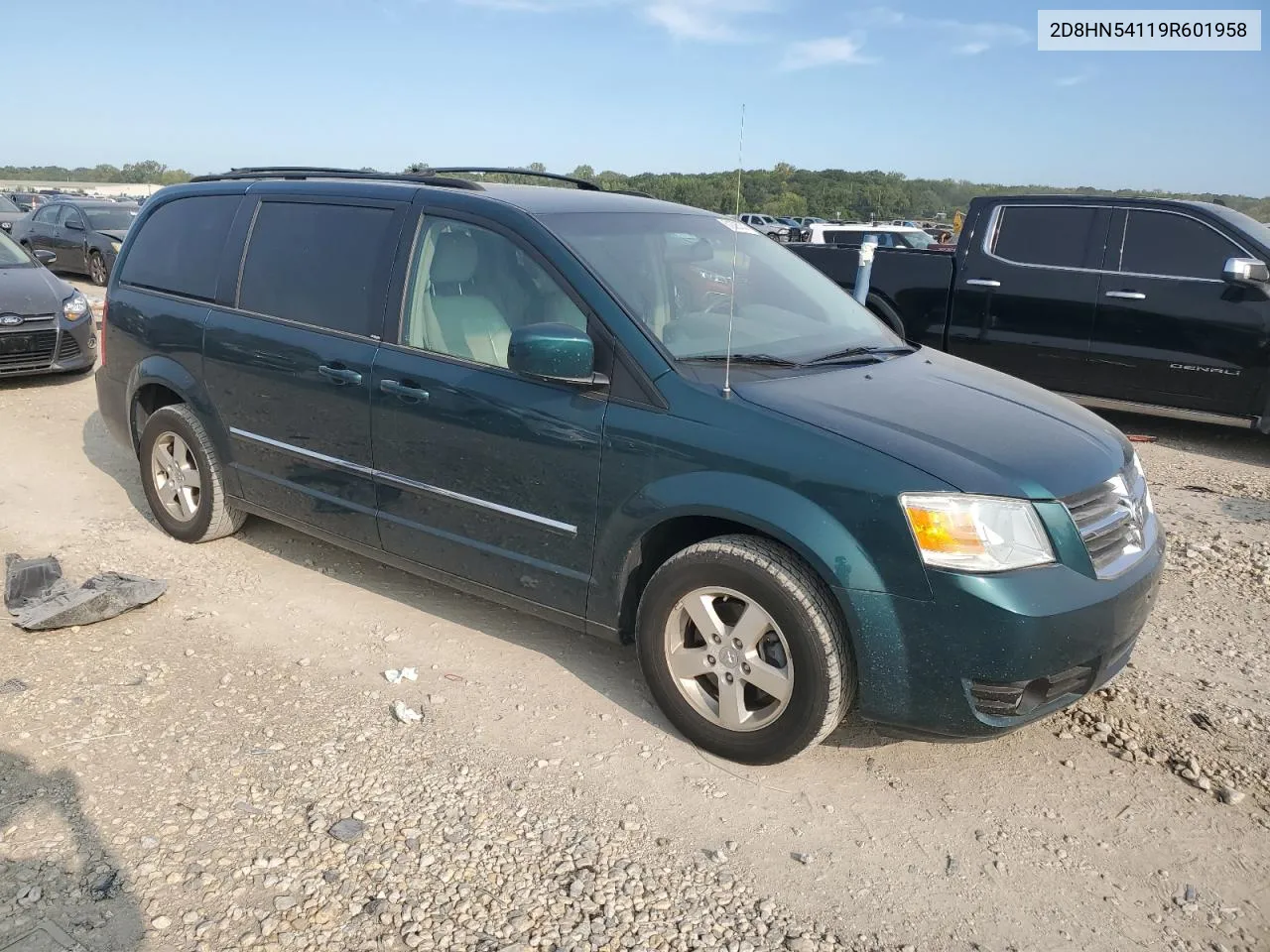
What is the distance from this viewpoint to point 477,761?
3.23 meters

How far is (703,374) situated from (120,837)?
7.28 feet

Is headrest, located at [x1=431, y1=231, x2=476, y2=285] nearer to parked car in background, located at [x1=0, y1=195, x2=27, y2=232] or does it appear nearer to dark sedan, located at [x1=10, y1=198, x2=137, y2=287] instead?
dark sedan, located at [x1=10, y1=198, x2=137, y2=287]

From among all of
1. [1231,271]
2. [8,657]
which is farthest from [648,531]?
[1231,271]

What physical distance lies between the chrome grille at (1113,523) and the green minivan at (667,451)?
1cm

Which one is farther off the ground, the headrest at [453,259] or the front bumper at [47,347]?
the headrest at [453,259]

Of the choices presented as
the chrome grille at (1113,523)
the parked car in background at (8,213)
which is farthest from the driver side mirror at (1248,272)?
the parked car in background at (8,213)

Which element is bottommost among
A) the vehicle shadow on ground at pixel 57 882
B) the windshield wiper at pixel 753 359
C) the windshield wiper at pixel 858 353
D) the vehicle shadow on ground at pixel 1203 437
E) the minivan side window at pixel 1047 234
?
the vehicle shadow on ground at pixel 1203 437

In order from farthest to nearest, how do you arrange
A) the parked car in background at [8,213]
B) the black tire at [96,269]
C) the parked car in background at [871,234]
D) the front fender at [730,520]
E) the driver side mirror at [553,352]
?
the parked car in background at [871,234]
the parked car in background at [8,213]
the black tire at [96,269]
the driver side mirror at [553,352]
the front fender at [730,520]

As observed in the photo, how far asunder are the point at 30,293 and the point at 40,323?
1.02ft

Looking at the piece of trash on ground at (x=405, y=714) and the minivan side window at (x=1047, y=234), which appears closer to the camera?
the piece of trash on ground at (x=405, y=714)

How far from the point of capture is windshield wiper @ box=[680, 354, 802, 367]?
135 inches

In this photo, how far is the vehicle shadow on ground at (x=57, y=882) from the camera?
240 cm

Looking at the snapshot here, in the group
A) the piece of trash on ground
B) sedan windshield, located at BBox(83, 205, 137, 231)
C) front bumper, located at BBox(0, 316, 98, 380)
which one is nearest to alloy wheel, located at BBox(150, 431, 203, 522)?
the piece of trash on ground

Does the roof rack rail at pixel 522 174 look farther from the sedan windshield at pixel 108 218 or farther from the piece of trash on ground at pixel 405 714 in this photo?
the sedan windshield at pixel 108 218
